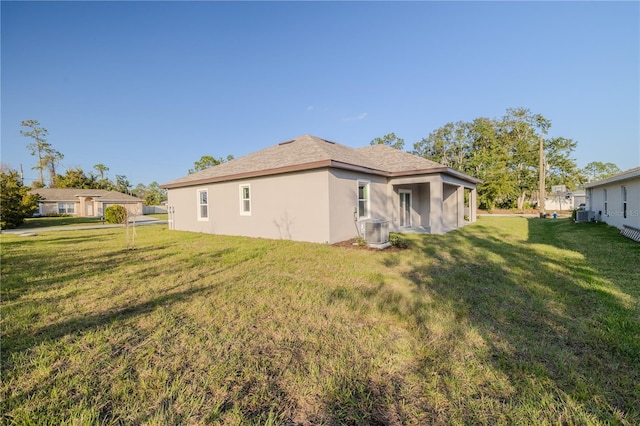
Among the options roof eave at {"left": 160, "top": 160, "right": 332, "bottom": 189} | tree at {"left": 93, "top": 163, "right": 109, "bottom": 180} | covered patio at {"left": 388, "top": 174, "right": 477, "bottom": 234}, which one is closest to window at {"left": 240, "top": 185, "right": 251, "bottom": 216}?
roof eave at {"left": 160, "top": 160, "right": 332, "bottom": 189}

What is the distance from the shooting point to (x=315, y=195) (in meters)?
9.49

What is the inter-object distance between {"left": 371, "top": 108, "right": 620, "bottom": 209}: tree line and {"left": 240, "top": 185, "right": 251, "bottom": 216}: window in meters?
30.3

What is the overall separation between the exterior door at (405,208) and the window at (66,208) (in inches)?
1787

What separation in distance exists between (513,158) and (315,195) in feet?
122

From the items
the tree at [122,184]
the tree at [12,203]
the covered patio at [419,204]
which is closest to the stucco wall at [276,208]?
the covered patio at [419,204]

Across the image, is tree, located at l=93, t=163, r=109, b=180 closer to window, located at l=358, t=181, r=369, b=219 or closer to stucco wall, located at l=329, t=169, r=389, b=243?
window, located at l=358, t=181, r=369, b=219

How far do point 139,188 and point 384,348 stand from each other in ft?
272

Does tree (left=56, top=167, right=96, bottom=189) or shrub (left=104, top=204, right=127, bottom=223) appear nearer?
shrub (left=104, top=204, right=127, bottom=223)

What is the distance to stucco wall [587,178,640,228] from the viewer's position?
1041 cm

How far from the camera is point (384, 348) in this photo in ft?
9.12

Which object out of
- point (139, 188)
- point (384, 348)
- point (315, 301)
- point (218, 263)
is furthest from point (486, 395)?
point (139, 188)

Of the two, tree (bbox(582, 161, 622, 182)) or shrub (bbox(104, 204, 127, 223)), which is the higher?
tree (bbox(582, 161, 622, 182))

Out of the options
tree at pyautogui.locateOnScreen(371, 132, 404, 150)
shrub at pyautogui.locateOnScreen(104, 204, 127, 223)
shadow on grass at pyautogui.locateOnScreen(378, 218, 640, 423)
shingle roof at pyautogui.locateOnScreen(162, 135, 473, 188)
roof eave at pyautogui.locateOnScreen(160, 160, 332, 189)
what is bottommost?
shadow on grass at pyautogui.locateOnScreen(378, 218, 640, 423)

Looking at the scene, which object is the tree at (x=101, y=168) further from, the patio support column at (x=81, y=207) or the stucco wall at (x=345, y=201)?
the stucco wall at (x=345, y=201)
